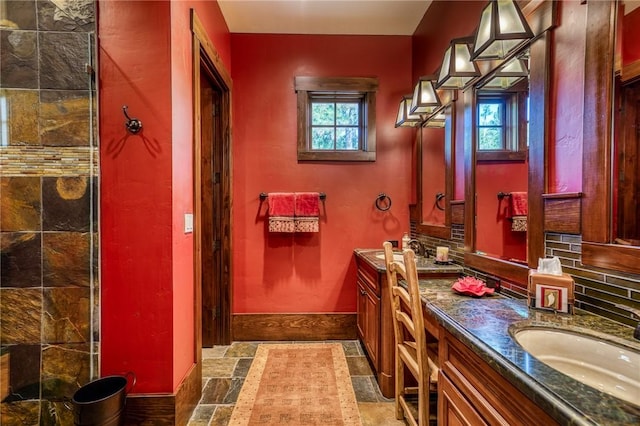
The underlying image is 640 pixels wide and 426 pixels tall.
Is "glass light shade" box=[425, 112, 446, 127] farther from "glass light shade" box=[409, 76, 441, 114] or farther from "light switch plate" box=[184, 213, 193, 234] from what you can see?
"light switch plate" box=[184, 213, 193, 234]

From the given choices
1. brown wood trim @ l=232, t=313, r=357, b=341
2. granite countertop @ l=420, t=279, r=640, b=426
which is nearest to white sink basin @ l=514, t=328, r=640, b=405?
granite countertop @ l=420, t=279, r=640, b=426

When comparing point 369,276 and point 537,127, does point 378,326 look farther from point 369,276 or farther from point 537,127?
point 537,127

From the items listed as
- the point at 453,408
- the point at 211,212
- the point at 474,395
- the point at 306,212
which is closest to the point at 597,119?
the point at 474,395

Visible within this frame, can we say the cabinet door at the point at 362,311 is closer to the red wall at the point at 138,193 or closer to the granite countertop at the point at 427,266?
the granite countertop at the point at 427,266

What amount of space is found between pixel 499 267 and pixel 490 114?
845 millimetres

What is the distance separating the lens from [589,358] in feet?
2.88

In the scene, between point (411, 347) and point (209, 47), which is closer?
point (411, 347)

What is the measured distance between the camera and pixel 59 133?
63.9 inches

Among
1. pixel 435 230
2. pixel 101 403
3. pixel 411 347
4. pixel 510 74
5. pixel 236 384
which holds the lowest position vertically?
pixel 236 384

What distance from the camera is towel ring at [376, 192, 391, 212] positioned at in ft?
9.77

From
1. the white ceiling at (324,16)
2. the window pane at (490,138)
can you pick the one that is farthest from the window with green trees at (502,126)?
the white ceiling at (324,16)

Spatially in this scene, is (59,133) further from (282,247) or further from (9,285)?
(282,247)

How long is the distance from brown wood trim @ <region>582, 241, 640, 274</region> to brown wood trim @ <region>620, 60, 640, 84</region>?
0.55 metres

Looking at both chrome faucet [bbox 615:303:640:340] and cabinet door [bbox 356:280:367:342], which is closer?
chrome faucet [bbox 615:303:640:340]
